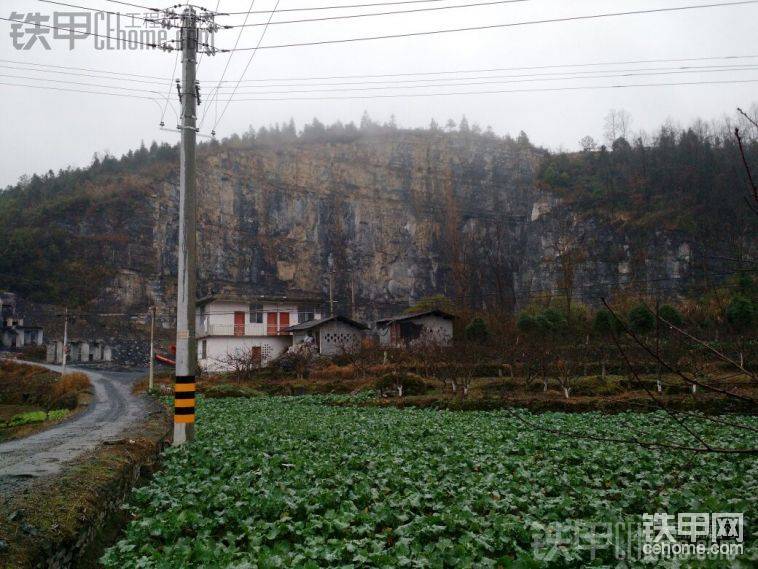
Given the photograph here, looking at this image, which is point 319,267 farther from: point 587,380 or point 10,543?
point 10,543

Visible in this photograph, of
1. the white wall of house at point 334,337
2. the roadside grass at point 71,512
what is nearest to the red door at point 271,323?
the white wall of house at point 334,337

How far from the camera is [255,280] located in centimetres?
8619

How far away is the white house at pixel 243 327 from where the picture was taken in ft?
155

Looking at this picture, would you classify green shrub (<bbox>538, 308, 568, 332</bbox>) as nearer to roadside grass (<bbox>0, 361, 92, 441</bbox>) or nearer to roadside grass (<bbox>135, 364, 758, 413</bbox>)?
roadside grass (<bbox>135, 364, 758, 413</bbox>)

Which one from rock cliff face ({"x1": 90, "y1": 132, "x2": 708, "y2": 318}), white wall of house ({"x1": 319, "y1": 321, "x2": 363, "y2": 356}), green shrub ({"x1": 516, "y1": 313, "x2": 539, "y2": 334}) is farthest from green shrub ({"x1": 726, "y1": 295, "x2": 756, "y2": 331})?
rock cliff face ({"x1": 90, "y1": 132, "x2": 708, "y2": 318})

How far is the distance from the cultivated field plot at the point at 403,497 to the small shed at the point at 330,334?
3461 cm

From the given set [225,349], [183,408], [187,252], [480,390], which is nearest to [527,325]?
[480,390]

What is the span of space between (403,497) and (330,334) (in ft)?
136

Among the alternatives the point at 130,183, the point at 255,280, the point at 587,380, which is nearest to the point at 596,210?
the point at 255,280

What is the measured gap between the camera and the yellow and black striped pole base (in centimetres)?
1148

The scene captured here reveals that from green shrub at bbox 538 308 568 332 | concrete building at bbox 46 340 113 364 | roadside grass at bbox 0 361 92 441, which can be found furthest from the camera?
concrete building at bbox 46 340 113 364

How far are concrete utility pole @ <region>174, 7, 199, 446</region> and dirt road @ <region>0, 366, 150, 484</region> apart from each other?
1.96m

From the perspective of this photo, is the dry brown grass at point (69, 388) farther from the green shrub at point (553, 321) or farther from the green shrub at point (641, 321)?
the green shrub at point (641, 321)

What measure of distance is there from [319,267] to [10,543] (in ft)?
278
